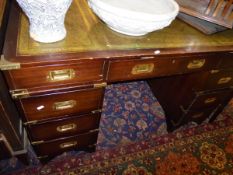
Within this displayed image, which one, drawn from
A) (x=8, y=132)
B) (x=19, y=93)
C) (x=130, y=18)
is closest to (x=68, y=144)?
(x=8, y=132)

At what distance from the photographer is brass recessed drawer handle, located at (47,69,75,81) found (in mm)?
748

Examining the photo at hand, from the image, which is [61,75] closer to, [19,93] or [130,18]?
[19,93]

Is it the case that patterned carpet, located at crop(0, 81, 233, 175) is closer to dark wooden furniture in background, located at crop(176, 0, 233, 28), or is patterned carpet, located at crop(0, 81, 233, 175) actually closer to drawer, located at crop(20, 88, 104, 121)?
drawer, located at crop(20, 88, 104, 121)

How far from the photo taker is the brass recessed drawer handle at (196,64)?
97 cm

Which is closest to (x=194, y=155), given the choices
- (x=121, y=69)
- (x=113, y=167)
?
(x=113, y=167)

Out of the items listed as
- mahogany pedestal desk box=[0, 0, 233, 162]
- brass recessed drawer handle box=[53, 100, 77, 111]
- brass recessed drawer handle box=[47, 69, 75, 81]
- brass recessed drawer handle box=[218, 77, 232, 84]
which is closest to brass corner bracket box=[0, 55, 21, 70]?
mahogany pedestal desk box=[0, 0, 233, 162]

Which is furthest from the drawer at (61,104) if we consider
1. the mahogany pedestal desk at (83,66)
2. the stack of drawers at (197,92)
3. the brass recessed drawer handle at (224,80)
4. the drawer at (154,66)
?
the brass recessed drawer handle at (224,80)

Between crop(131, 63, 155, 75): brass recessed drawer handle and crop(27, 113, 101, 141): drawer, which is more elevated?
crop(131, 63, 155, 75): brass recessed drawer handle

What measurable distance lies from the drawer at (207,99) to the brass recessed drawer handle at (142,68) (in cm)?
48

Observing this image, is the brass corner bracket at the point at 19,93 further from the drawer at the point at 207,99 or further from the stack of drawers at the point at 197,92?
the drawer at the point at 207,99

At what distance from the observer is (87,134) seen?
44.6 inches

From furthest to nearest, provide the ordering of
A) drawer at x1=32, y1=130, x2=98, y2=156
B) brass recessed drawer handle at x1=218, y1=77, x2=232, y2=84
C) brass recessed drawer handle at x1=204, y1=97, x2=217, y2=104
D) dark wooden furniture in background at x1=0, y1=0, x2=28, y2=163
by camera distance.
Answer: brass recessed drawer handle at x1=204, y1=97, x2=217, y2=104 → brass recessed drawer handle at x1=218, y1=77, x2=232, y2=84 → drawer at x1=32, y1=130, x2=98, y2=156 → dark wooden furniture in background at x1=0, y1=0, x2=28, y2=163

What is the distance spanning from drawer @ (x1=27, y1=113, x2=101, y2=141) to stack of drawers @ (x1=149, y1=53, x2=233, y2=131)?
24.1 inches

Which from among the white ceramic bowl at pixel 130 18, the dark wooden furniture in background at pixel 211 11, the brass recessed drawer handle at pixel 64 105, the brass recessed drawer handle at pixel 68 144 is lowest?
the brass recessed drawer handle at pixel 68 144
